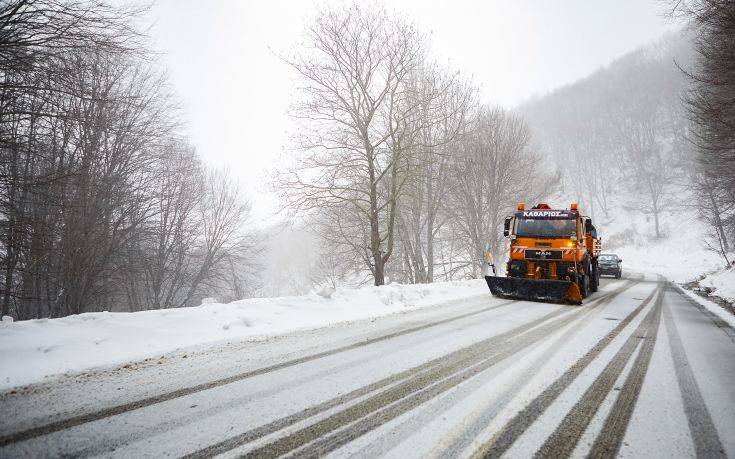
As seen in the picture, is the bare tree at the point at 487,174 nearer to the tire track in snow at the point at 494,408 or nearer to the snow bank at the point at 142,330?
the snow bank at the point at 142,330

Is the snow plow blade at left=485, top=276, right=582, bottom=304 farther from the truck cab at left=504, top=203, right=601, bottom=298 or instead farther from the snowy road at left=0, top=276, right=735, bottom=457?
the snowy road at left=0, top=276, right=735, bottom=457

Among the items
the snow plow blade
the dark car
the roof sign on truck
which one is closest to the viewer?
the snow plow blade

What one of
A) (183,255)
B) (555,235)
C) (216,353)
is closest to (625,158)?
(555,235)

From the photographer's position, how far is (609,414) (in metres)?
2.64

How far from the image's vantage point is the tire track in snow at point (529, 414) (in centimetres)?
207

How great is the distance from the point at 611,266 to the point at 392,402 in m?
24.0

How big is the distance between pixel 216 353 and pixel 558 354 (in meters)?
4.24

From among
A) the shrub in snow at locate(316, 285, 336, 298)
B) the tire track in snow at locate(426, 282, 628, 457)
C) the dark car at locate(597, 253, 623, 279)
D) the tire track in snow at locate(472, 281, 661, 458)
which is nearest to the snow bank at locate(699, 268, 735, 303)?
the dark car at locate(597, 253, 623, 279)

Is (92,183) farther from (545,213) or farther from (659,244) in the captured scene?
(659,244)

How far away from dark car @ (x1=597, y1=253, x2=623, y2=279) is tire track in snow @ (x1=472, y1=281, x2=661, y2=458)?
2052 centimetres

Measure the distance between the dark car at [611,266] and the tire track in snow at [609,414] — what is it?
65.5 ft

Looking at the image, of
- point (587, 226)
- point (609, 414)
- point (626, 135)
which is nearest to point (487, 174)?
point (587, 226)

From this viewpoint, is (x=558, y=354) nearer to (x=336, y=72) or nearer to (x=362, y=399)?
(x=362, y=399)

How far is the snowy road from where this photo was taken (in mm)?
2074
